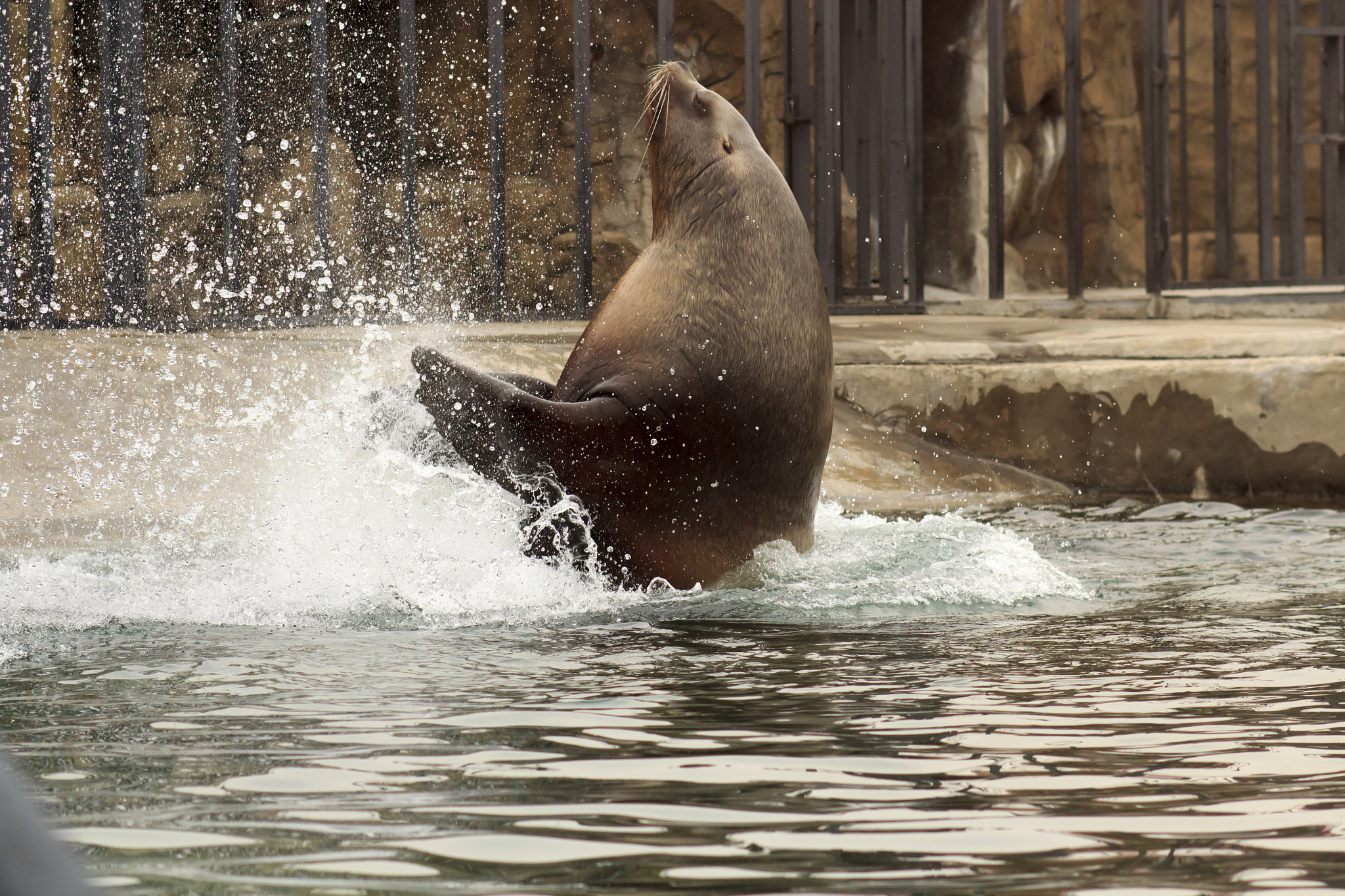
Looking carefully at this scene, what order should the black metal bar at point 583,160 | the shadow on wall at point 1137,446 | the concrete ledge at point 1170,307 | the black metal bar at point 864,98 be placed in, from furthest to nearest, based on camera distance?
1. the black metal bar at point 864,98
2. the concrete ledge at point 1170,307
3. the black metal bar at point 583,160
4. the shadow on wall at point 1137,446

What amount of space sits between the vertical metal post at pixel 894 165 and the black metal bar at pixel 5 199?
162 inches

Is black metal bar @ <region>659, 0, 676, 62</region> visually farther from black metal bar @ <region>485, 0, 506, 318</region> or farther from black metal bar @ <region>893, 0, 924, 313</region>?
black metal bar @ <region>893, 0, 924, 313</region>

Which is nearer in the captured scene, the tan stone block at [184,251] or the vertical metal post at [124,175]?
the vertical metal post at [124,175]

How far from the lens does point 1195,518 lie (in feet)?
17.2

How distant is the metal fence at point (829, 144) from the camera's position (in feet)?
21.1

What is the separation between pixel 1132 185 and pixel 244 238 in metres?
7.45

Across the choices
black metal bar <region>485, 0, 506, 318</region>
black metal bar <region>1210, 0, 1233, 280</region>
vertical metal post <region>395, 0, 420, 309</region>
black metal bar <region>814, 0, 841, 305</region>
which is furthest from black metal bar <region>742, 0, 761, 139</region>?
black metal bar <region>1210, 0, 1233, 280</region>

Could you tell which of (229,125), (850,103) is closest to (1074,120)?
(850,103)

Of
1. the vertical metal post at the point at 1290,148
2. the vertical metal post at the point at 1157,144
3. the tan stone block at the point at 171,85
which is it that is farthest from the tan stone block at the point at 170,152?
the vertical metal post at the point at 1290,148

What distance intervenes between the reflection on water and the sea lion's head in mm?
1307

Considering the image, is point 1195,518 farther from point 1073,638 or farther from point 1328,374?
point 1073,638

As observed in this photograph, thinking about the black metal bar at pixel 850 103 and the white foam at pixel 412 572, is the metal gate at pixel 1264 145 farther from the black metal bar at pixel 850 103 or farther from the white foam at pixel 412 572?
the white foam at pixel 412 572

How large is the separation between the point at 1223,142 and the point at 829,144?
273cm

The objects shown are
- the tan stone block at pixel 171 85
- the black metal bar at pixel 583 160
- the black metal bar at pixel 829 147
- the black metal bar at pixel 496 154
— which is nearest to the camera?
the black metal bar at pixel 496 154
